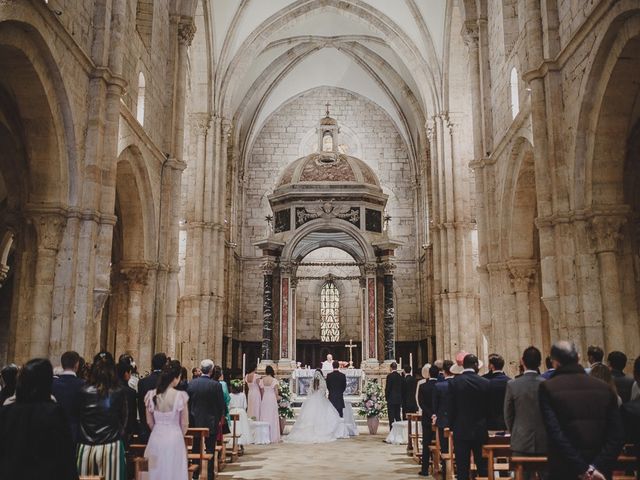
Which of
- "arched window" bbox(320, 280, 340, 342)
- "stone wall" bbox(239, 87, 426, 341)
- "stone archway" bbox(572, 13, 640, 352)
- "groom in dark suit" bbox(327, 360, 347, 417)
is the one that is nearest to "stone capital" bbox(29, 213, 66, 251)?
"groom in dark suit" bbox(327, 360, 347, 417)

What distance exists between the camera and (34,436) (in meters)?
3.72

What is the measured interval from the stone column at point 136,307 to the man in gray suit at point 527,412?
35.4 ft

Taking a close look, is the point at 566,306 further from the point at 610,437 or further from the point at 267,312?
the point at 267,312

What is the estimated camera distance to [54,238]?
432 inches

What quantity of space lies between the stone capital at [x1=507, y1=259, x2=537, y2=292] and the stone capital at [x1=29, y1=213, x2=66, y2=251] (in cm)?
948

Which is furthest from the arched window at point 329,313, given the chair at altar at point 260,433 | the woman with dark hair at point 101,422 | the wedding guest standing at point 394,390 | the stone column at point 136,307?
the woman with dark hair at point 101,422

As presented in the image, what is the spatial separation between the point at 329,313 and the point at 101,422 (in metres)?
26.3

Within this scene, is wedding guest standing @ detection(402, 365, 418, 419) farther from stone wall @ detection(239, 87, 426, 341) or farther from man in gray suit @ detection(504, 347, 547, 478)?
stone wall @ detection(239, 87, 426, 341)

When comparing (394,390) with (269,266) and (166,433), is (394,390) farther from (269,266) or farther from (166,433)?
(166,433)

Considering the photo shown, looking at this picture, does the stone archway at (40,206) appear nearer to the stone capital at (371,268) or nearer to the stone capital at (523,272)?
the stone capital at (523,272)

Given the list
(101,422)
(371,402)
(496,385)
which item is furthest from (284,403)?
(101,422)

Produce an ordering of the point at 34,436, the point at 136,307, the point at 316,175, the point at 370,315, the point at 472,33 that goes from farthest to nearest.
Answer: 1. the point at 316,175
2. the point at 370,315
3. the point at 472,33
4. the point at 136,307
5. the point at 34,436

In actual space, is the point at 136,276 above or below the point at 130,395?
above

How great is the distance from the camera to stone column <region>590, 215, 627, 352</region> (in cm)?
1027
